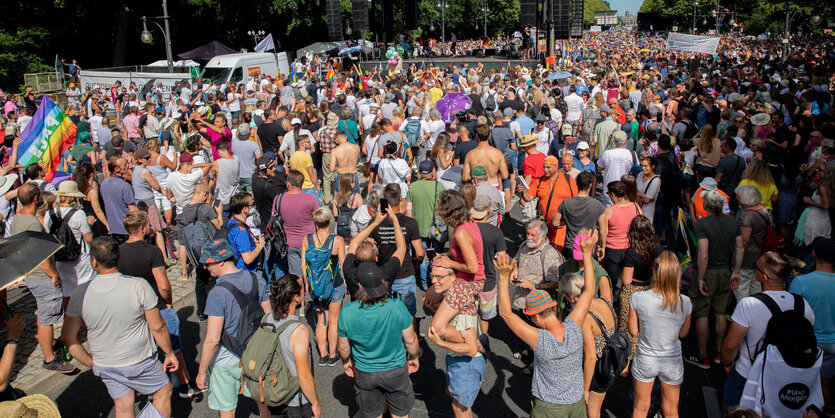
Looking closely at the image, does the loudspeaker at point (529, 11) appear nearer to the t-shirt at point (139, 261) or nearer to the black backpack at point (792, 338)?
the t-shirt at point (139, 261)

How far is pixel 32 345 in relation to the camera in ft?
19.9

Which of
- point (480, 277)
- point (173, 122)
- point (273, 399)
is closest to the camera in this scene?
point (273, 399)

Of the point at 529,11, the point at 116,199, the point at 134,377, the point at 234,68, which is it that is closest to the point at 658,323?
the point at 134,377

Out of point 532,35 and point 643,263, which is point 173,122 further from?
point 532,35

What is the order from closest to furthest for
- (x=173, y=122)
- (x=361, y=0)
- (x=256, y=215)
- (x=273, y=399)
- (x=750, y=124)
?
(x=273, y=399)
(x=256, y=215)
(x=750, y=124)
(x=173, y=122)
(x=361, y=0)

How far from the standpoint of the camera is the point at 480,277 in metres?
4.70

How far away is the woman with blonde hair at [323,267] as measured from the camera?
4902 millimetres

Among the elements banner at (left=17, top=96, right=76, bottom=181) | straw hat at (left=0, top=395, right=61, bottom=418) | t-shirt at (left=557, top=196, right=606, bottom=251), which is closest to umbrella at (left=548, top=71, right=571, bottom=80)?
t-shirt at (left=557, top=196, right=606, bottom=251)

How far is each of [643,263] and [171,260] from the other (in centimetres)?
665

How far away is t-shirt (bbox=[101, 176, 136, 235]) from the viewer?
683 cm

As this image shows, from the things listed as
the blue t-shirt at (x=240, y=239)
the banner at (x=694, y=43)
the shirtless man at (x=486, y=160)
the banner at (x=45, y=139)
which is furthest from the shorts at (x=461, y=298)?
the banner at (x=694, y=43)

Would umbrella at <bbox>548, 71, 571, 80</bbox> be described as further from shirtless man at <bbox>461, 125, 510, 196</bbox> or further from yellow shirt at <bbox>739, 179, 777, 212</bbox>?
yellow shirt at <bbox>739, 179, 777, 212</bbox>

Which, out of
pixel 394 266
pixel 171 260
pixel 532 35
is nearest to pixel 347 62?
pixel 532 35

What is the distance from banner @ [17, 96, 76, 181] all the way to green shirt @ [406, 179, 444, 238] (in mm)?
4820
